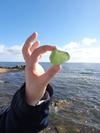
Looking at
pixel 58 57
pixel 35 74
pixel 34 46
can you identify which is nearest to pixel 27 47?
pixel 34 46

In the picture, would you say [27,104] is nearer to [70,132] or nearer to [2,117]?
[2,117]

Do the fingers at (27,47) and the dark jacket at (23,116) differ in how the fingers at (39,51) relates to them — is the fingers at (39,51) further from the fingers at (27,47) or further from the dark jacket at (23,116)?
the dark jacket at (23,116)

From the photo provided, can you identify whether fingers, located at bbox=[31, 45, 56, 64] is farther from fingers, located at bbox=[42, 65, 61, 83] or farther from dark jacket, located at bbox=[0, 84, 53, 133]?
dark jacket, located at bbox=[0, 84, 53, 133]

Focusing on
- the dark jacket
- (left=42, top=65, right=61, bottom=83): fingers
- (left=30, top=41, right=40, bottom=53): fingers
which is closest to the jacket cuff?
the dark jacket

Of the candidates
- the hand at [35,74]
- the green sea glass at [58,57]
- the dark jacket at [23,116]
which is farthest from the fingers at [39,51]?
the dark jacket at [23,116]

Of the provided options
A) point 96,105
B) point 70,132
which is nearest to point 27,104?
point 70,132
